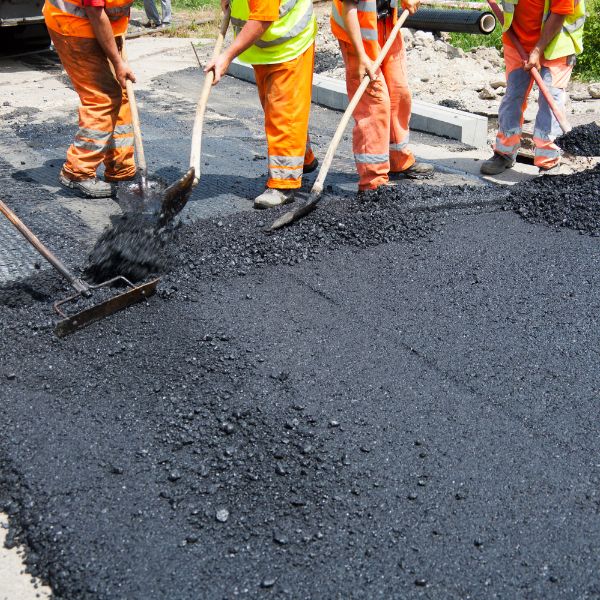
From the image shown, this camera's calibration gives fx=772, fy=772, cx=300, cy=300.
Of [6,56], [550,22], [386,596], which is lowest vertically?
[6,56]

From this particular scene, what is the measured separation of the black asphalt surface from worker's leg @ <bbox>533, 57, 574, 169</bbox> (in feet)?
4.03

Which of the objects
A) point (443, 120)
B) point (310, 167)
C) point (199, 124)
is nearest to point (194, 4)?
point (443, 120)

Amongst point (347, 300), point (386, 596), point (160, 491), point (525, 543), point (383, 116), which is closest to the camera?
point (386, 596)

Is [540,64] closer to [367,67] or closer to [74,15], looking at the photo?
[367,67]

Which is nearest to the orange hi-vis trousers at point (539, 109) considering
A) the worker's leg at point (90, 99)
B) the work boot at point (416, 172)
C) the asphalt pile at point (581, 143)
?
the asphalt pile at point (581, 143)

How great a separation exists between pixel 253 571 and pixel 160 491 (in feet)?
1.49

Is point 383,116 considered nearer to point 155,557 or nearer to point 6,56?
point 155,557

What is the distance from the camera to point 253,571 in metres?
2.24

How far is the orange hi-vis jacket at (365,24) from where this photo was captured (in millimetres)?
4348

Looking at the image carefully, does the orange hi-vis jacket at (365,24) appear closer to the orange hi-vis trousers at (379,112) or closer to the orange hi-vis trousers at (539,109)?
the orange hi-vis trousers at (379,112)

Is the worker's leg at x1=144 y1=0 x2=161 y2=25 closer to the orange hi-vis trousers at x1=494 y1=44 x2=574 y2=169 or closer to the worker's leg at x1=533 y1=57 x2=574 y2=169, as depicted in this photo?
the orange hi-vis trousers at x1=494 y1=44 x2=574 y2=169

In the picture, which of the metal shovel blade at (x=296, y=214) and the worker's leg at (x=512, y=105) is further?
the worker's leg at (x=512, y=105)

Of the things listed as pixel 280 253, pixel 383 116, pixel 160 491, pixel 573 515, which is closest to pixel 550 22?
pixel 383 116

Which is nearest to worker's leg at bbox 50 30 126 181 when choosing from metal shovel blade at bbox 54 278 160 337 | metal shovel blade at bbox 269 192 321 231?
metal shovel blade at bbox 269 192 321 231
